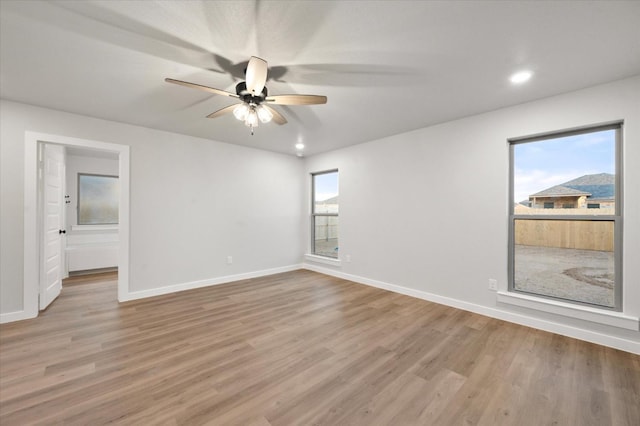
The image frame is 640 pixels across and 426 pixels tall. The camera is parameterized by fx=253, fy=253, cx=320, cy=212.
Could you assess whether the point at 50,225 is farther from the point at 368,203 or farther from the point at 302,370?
the point at 368,203

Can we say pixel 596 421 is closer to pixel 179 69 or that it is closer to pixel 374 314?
pixel 374 314

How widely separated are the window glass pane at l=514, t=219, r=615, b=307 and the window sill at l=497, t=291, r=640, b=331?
0.17 m

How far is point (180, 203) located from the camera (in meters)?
4.07

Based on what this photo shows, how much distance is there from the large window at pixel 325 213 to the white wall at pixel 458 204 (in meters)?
0.42

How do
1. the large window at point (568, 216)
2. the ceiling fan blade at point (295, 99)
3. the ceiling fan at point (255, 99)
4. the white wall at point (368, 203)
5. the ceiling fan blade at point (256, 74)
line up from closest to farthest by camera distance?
the ceiling fan blade at point (256, 74)
the ceiling fan at point (255, 99)
the ceiling fan blade at point (295, 99)
the large window at point (568, 216)
the white wall at point (368, 203)

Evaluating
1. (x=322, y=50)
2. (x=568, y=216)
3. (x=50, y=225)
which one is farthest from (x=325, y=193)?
(x=50, y=225)

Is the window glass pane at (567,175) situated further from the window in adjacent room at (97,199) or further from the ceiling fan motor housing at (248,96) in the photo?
the window in adjacent room at (97,199)

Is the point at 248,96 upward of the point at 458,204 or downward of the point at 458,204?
upward

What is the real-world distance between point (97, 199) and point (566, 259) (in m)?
8.05

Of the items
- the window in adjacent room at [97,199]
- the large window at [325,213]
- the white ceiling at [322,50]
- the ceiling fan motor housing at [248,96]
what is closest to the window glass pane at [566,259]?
the white ceiling at [322,50]

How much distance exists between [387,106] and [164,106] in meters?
2.63

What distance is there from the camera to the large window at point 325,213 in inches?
208

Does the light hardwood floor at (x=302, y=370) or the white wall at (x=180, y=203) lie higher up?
the white wall at (x=180, y=203)

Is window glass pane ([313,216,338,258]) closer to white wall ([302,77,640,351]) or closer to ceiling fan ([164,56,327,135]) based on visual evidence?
white wall ([302,77,640,351])
